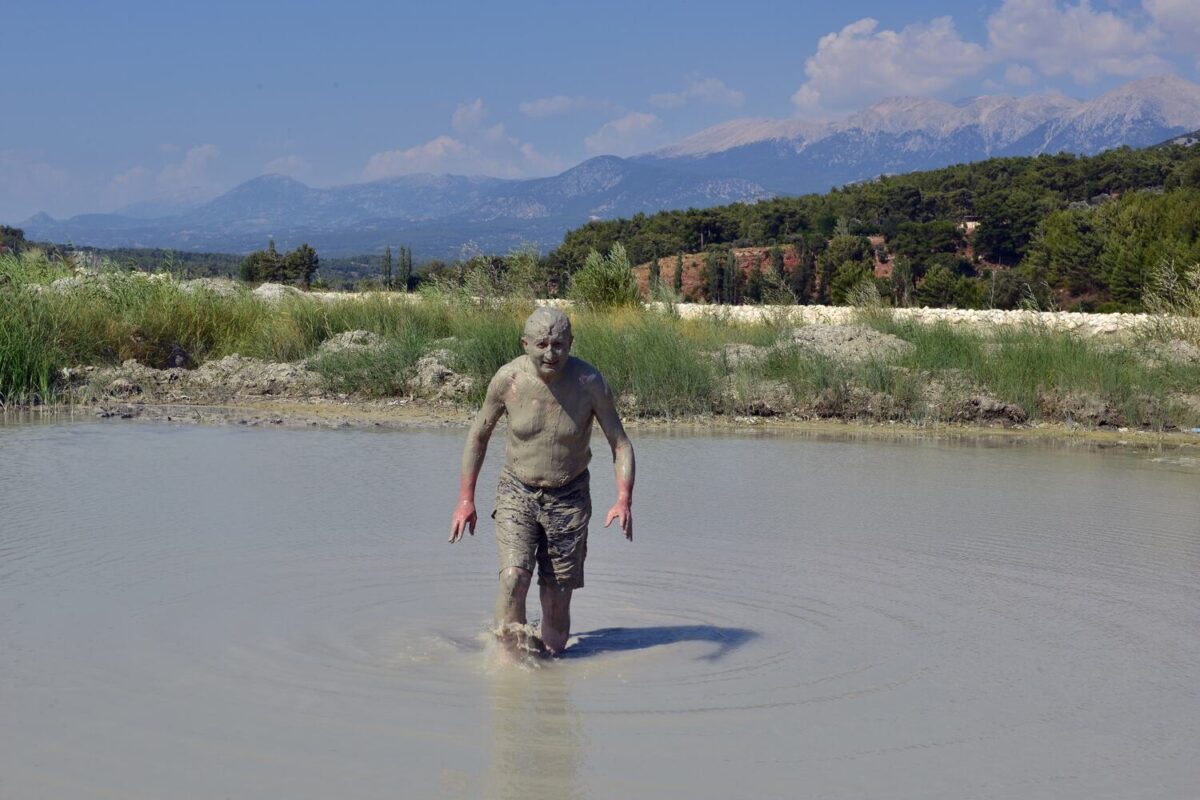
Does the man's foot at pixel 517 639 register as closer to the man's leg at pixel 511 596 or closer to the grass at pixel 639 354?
the man's leg at pixel 511 596

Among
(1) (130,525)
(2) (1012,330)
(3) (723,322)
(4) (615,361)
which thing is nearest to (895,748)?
(1) (130,525)

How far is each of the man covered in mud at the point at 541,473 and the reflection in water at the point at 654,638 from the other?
0.39 meters

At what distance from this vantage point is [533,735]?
4.54 metres

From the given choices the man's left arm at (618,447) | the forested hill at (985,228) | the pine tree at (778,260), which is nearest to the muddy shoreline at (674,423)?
the man's left arm at (618,447)

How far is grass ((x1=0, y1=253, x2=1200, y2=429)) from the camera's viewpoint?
13.3 m

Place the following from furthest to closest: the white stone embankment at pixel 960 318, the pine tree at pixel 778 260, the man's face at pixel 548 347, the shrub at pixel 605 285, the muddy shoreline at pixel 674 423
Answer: the pine tree at pixel 778 260, the shrub at pixel 605 285, the white stone embankment at pixel 960 318, the muddy shoreline at pixel 674 423, the man's face at pixel 548 347

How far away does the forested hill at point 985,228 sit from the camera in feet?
110

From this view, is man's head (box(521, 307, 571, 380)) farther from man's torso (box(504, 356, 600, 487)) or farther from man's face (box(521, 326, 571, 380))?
man's torso (box(504, 356, 600, 487))

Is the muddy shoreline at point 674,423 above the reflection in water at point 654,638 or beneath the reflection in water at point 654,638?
above

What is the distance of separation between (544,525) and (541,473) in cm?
20

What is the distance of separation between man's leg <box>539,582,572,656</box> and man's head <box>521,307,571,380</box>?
90cm

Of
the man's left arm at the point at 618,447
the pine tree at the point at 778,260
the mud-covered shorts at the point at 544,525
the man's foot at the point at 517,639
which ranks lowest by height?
the man's foot at the point at 517,639

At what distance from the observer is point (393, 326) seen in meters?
16.4

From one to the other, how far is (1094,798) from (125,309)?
47.0 ft
